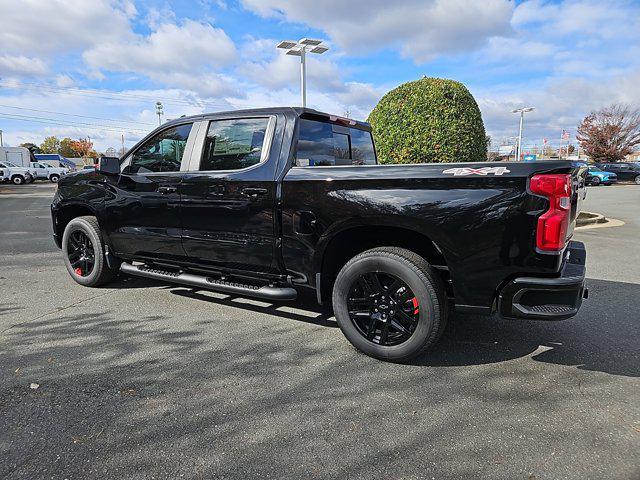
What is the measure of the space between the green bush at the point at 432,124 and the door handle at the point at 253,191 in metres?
5.33

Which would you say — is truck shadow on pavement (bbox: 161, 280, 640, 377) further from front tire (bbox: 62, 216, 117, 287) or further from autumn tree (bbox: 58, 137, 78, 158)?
autumn tree (bbox: 58, 137, 78, 158)

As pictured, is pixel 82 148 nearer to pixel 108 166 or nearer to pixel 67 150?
pixel 67 150

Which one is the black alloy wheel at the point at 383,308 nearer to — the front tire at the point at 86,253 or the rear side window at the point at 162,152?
the rear side window at the point at 162,152

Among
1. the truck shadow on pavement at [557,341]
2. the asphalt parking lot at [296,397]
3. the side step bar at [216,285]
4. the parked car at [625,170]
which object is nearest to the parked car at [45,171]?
the side step bar at [216,285]

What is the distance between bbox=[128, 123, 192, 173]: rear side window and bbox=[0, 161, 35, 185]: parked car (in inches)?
1473

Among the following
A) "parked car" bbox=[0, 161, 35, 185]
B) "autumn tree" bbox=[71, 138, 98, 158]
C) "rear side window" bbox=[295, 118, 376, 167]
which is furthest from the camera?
"autumn tree" bbox=[71, 138, 98, 158]

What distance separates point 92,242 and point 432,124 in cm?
605

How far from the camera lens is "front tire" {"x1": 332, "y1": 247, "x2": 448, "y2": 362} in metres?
3.09

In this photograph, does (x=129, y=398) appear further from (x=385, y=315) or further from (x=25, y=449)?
(x=385, y=315)

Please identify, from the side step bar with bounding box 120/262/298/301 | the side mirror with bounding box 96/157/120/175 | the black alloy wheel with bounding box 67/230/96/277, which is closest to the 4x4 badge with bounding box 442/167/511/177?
the side step bar with bounding box 120/262/298/301

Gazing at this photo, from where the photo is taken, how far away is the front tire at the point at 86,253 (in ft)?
16.6

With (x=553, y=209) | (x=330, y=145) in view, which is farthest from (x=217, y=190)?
(x=553, y=209)

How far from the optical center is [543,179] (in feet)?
8.82

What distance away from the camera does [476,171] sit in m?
2.84
